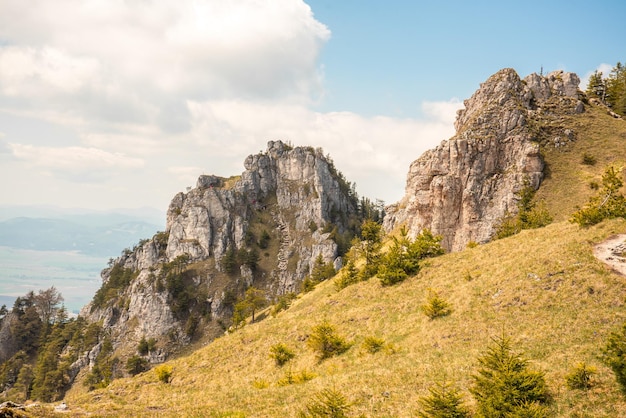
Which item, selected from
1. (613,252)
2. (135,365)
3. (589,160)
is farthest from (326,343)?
(135,365)

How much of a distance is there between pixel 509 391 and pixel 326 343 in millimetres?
21615

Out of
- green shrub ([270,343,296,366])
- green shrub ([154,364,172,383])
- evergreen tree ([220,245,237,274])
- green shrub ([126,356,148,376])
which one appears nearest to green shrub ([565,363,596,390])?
green shrub ([270,343,296,366])

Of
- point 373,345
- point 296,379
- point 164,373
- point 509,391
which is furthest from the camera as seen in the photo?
point 164,373

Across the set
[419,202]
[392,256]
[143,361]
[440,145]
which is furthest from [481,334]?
[143,361]

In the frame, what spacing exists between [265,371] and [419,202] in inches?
2220

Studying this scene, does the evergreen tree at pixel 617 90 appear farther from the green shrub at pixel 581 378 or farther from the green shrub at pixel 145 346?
the green shrub at pixel 145 346

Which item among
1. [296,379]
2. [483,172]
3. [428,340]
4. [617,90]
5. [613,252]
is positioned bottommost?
[296,379]

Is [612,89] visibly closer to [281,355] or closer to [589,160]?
[589,160]

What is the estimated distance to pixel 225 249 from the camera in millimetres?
144875

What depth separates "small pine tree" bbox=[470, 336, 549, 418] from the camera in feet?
45.6

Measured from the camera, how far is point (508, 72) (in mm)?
91938

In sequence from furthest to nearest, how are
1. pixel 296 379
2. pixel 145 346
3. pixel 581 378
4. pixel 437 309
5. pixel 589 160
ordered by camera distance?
pixel 145 346
pixel 589 160
pixel 437 309
pixel 296 379
pixel 581 378

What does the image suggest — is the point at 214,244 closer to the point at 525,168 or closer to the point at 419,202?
the point at 419,202

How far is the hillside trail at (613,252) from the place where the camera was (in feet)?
93.2
